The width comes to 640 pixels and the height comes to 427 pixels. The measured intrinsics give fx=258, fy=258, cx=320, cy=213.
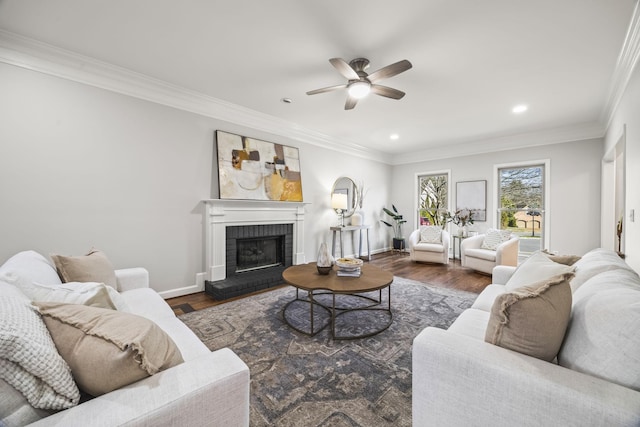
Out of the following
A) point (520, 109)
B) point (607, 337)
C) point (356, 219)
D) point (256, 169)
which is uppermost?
point (520, 109)

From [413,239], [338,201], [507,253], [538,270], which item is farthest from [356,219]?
[538,270]

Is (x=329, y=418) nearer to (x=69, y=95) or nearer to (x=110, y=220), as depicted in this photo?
(x=110, y=220)

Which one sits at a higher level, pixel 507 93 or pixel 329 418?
pixel 507 93

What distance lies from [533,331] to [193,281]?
3423mm

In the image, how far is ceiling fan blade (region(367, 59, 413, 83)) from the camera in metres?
2.18

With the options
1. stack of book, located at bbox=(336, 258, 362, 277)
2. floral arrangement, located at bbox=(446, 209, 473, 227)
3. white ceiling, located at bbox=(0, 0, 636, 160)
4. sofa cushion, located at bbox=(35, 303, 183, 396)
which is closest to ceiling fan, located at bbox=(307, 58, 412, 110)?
white ceiling, located at bbox=(0, 0, 636, 160)

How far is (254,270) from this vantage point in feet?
12.9

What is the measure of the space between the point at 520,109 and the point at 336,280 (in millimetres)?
3651

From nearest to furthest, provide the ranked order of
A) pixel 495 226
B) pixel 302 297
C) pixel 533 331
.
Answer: pixel 533 331 → pixel 302 297 → pixel 495 226

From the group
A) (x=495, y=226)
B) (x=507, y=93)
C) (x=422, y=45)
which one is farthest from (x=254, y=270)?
(x=495, y=226)

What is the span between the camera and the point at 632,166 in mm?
2299

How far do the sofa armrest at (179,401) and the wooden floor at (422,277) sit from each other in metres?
2.22

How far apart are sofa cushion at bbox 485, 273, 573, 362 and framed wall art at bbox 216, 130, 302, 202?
3.26 m

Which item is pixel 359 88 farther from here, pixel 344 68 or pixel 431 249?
pixel 431 249
